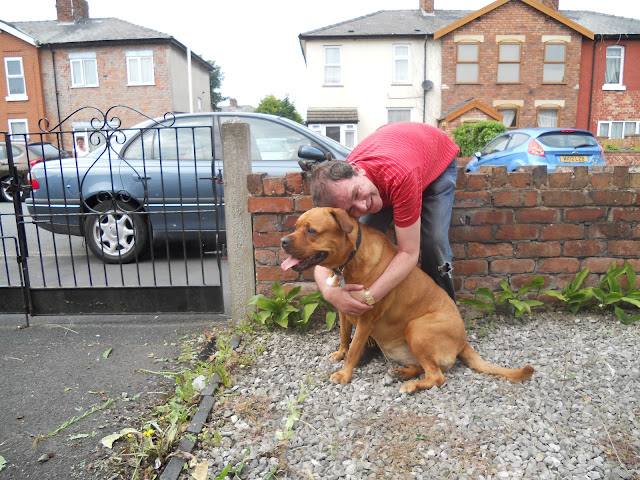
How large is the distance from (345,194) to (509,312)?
198 cm

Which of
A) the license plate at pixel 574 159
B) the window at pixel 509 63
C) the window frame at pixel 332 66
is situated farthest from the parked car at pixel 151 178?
the window at pixel 509 63

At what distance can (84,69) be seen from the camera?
25.4 metres

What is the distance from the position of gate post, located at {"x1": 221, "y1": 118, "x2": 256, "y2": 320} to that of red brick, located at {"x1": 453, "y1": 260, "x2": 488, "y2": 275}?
161 centimetres

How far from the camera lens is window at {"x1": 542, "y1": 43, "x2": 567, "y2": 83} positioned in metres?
→ 24.1

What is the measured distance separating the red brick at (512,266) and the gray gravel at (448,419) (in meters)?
0.62

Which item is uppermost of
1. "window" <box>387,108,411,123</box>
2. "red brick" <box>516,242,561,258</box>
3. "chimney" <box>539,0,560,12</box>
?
"chimney" <box>539,0,560,12</box>

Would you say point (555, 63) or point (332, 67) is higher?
point (332, 67)

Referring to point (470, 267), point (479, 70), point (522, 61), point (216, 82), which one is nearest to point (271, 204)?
point (470, 267)

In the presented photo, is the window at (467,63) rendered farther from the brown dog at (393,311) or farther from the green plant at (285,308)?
the brown dog at (393,311)

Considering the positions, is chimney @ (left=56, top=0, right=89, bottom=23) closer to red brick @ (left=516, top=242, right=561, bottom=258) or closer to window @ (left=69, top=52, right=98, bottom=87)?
window @ (left=69, top=52, right=98, bottom=87)

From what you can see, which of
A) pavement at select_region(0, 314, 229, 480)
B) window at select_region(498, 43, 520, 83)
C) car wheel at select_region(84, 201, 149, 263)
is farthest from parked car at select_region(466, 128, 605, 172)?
window at select_region(498, 43, 520, 83)

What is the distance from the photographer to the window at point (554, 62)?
24094 mm

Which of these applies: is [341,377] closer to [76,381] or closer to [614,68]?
[76,381]

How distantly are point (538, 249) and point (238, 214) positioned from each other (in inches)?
92.0
